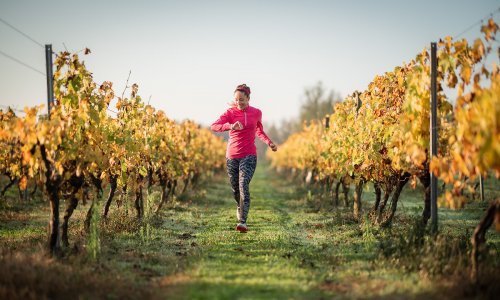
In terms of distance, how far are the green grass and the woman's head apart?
2.11m

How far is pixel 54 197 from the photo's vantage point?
4.98 meters

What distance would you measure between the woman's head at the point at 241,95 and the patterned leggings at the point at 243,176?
85 cm

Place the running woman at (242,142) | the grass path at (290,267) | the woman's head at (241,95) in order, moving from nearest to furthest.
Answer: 1. the grass path at (290,267)
2. the running woman at (242,142)
3. the woman's head at (241,95)

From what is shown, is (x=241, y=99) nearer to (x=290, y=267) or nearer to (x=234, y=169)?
(x=234, y=169)

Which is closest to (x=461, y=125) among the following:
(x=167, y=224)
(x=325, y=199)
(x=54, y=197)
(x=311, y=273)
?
(x=311, y=273)

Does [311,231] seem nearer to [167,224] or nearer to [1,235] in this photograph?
[167,224]


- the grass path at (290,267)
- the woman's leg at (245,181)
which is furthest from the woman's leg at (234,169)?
the grass path at (290,267)

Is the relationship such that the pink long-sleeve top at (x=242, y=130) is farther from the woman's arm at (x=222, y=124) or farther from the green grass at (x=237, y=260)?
the green grass at (x=237, y=260)

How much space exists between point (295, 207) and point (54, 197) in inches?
301

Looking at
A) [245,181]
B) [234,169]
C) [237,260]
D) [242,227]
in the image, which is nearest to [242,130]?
[234,169]

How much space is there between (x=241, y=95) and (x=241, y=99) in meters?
0.07

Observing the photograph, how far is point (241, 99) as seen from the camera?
→ 22.8 feet

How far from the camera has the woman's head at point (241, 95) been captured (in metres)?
6.93

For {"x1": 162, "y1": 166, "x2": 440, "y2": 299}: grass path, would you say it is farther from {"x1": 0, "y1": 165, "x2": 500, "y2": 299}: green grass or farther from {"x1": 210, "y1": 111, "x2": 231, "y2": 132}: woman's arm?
{"x1": 210, "y1": 111, "x2": 231, "y2": 132}: woman's arm
